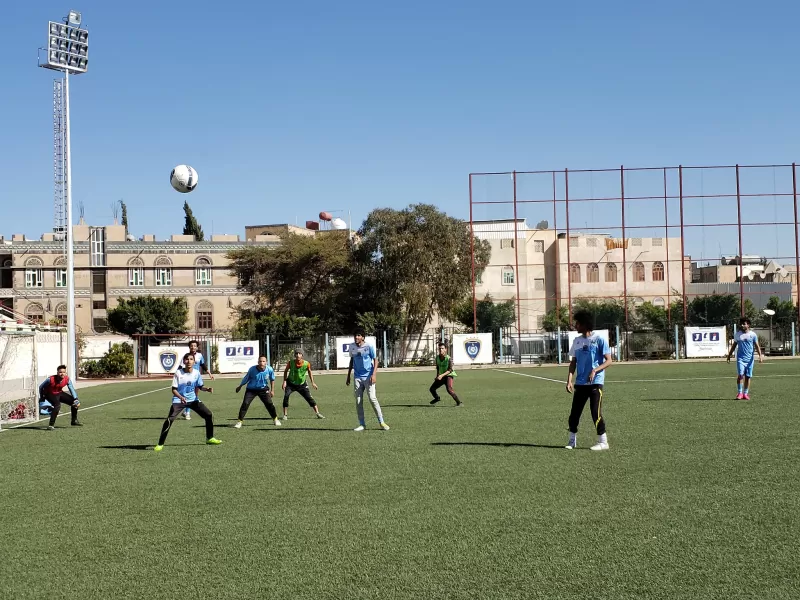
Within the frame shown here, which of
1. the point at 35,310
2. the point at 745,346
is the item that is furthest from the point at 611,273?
the point at 745,346

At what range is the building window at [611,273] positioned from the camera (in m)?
85.3

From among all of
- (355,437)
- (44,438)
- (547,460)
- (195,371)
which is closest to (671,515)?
(547,460)

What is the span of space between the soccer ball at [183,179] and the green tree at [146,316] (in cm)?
3864

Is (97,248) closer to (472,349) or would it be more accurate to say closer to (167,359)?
(167,359)

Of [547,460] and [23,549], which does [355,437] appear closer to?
[547,460]

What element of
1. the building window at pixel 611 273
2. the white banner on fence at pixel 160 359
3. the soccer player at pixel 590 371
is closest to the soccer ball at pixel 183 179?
the white banner on fence at pixel 160 359

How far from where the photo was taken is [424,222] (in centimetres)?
6519

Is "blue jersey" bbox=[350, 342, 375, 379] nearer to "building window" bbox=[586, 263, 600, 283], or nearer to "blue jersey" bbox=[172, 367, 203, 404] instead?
"blue jersey" bbox=[172, 367, 203, 404]

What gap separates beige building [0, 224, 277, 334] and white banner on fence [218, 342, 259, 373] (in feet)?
130

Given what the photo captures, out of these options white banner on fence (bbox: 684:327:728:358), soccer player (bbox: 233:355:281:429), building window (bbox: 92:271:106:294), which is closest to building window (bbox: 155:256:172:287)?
building window (bbox: 92:271:106:294)

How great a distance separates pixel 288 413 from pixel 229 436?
5.28 metres

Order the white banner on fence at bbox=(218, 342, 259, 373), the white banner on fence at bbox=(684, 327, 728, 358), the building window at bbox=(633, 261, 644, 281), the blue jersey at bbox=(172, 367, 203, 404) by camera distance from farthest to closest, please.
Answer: the building window at bbox=(633, 261, 644, 281) < the white banner on fence at bbox=(684, 327, 728, 358) < the white banner on fence at bbox=(218, 342, 259, 373) < the blue jersey at bbox=(172, 367, 203, 404)

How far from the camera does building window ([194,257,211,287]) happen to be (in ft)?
301

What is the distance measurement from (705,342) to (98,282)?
61.0 metres
